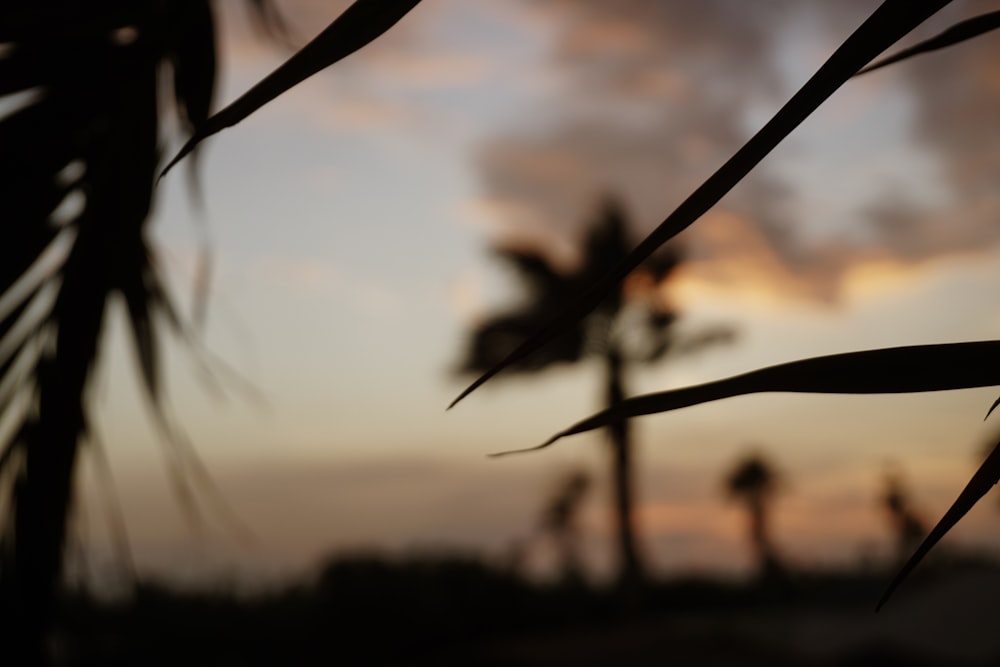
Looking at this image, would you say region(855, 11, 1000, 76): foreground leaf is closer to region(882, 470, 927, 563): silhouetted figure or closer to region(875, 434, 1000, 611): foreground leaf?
region(875, 434, 1000, 611): foreground leaf

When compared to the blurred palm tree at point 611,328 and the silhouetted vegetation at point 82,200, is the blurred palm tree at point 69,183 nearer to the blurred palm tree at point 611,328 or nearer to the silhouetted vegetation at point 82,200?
the silhouetted vegetation at point 82,200

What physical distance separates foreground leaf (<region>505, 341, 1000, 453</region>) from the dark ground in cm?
1198

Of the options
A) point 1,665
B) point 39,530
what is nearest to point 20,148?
point 39,530

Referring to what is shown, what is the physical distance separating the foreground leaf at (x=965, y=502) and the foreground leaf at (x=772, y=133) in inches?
11.2

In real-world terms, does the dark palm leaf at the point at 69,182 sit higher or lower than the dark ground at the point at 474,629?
higher

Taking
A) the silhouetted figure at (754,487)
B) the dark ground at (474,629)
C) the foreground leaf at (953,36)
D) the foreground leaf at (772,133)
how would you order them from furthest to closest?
the silhouetted figure at (754,487) → the dark ground at (474,629) → the foreground leaf at (953,36) → the foreground leaf at (772,133)

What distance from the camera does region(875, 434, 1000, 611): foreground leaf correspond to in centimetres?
73

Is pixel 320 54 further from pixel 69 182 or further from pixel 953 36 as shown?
pixel 69 182

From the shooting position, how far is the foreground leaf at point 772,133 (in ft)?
2.22

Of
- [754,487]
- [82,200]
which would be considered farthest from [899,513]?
[82,200]

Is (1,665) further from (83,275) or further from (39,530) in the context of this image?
(83,275)

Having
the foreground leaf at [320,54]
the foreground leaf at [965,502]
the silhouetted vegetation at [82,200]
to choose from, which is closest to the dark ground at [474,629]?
the silhouetted vegetation at [82,200]

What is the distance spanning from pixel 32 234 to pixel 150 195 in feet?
0.81

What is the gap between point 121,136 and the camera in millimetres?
1631
